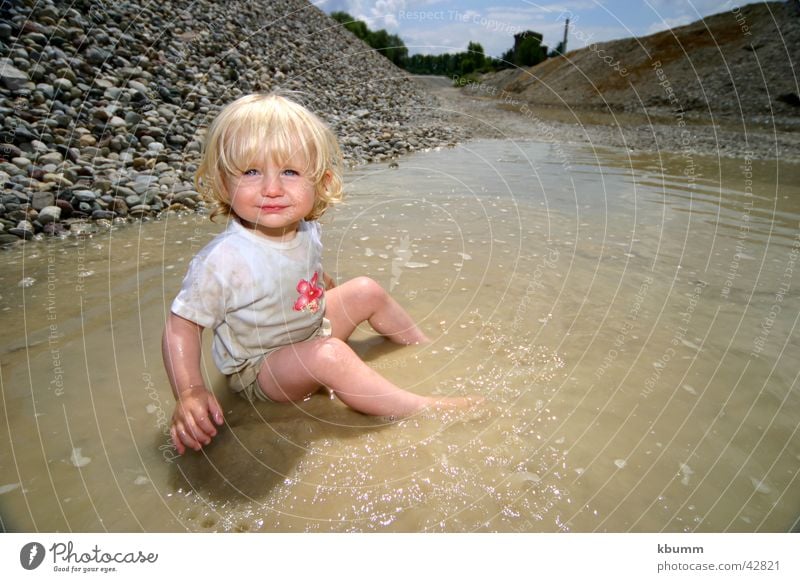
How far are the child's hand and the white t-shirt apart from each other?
0.77ft

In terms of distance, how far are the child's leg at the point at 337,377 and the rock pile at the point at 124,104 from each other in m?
2.60

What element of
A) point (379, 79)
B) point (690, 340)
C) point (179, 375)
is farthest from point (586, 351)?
point (379, 79)

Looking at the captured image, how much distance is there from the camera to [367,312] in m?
2.14

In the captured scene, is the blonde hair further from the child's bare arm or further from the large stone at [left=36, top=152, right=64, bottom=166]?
the large stone at [left=36, top=152, right=64, bottom=166]

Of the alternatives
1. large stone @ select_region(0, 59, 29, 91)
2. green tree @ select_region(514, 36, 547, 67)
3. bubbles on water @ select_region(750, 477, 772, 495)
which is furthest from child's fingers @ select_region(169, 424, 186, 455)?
green tree @ select_region(514, 36, 547, 67)

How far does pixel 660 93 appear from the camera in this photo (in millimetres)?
20531

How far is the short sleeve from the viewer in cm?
150

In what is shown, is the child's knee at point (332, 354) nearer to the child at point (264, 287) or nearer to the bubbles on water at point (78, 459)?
the child at point (264, 287)

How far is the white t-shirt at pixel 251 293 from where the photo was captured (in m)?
1.53

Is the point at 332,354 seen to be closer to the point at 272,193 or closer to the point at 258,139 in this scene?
the point at 272,193
